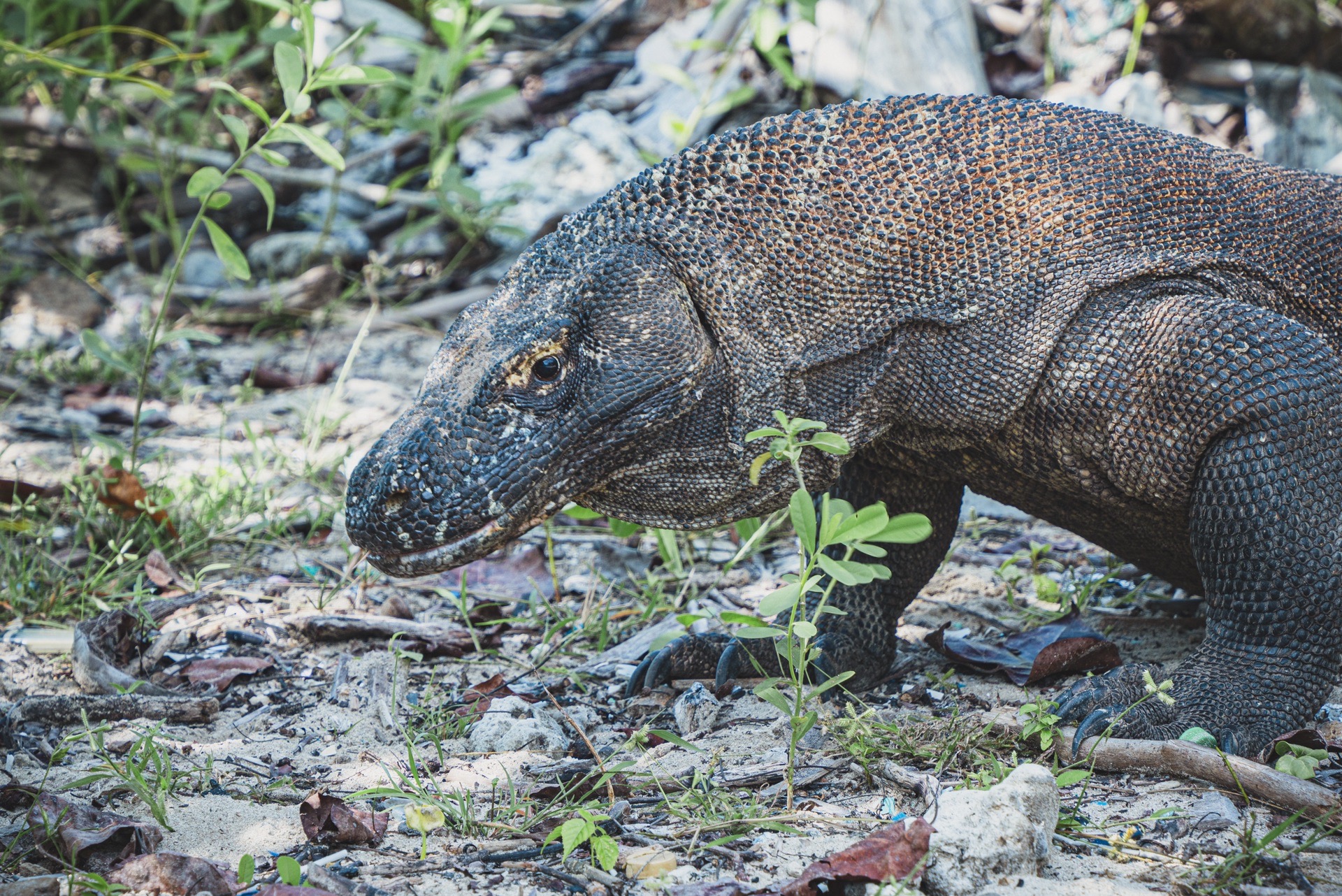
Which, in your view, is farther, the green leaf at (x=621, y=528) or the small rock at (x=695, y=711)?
the green leaf at (x=621, y=528)

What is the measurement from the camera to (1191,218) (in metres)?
2.98

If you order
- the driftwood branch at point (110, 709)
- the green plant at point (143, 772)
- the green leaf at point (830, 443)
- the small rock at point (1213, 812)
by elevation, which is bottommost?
the driftwood branch at point (110, 709)

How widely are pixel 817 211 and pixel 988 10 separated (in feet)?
18.5

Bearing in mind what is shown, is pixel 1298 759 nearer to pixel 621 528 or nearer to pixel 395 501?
pixel 395 501

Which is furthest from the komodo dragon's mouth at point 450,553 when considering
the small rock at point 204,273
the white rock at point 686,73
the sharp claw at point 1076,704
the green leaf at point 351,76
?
the small rock at point 204,273

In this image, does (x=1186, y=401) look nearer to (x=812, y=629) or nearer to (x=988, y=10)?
(x=812, y=629)

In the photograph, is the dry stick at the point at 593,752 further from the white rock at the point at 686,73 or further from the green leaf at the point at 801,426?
the white rock at the point at 686,73

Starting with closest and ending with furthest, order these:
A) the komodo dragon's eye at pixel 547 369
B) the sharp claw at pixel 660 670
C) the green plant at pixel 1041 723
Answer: the green plant at pixel 1041 723
the komodo dragon's eye at pixel 547 369
the sharp claw at pixel 660 670

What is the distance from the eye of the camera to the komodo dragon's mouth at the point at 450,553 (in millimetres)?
2758

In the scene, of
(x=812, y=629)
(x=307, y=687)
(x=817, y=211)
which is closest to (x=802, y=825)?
(x=812, y=629)

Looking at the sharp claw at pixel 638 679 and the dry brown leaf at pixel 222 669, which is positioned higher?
the sharp claw at pixel 638 679

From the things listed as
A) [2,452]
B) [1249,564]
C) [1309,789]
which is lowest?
[2,452]

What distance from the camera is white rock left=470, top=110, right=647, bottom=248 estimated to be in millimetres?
7117

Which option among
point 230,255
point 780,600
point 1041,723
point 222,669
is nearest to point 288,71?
point 230,255
